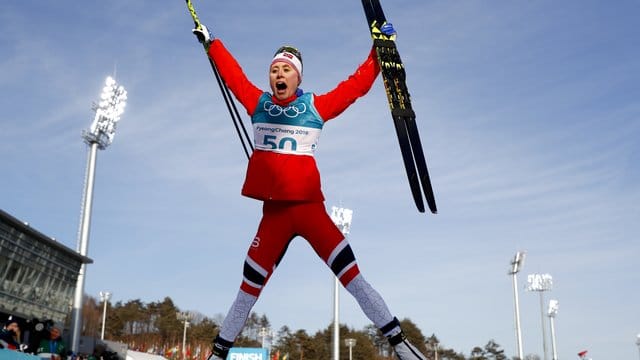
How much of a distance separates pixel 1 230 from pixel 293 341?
53376 mm

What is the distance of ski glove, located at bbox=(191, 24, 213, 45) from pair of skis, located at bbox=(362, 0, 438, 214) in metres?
1.45

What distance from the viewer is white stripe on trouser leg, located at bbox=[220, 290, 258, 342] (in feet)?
16.7

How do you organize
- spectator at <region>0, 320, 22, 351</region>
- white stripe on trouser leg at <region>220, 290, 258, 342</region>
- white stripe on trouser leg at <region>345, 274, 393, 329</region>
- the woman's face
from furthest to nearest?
spectator at <region>0, 320, 22, 351</region> < the woman's face < white stripe on trouser leg at <region>220, 290, 258, 342</region> < white stripe on trouser leg at <region>345, 274, 393, 329</region>

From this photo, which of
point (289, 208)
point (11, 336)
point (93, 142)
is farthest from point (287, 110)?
point (93, 142)

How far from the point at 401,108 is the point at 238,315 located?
6.85 feet

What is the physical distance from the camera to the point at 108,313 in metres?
89.1

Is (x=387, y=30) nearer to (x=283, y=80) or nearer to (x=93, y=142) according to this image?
(x=283, y=80)

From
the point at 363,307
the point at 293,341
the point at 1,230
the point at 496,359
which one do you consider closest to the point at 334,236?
the point at 363,307

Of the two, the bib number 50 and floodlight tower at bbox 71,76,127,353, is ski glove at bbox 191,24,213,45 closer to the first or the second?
the bib number 50

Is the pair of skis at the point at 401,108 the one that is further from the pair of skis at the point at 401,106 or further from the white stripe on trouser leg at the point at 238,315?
the white stripe on trouser leg at the point at 238,315

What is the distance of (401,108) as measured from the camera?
16.7 feet

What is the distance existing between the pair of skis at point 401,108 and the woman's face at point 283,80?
755 millimetres

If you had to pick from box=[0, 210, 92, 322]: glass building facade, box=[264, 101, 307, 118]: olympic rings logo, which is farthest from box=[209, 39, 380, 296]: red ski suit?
box=[0, 210, 92, 322]: glass building facade

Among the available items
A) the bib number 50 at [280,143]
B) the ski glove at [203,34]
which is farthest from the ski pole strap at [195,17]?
the bib number 50 at [280,143]
